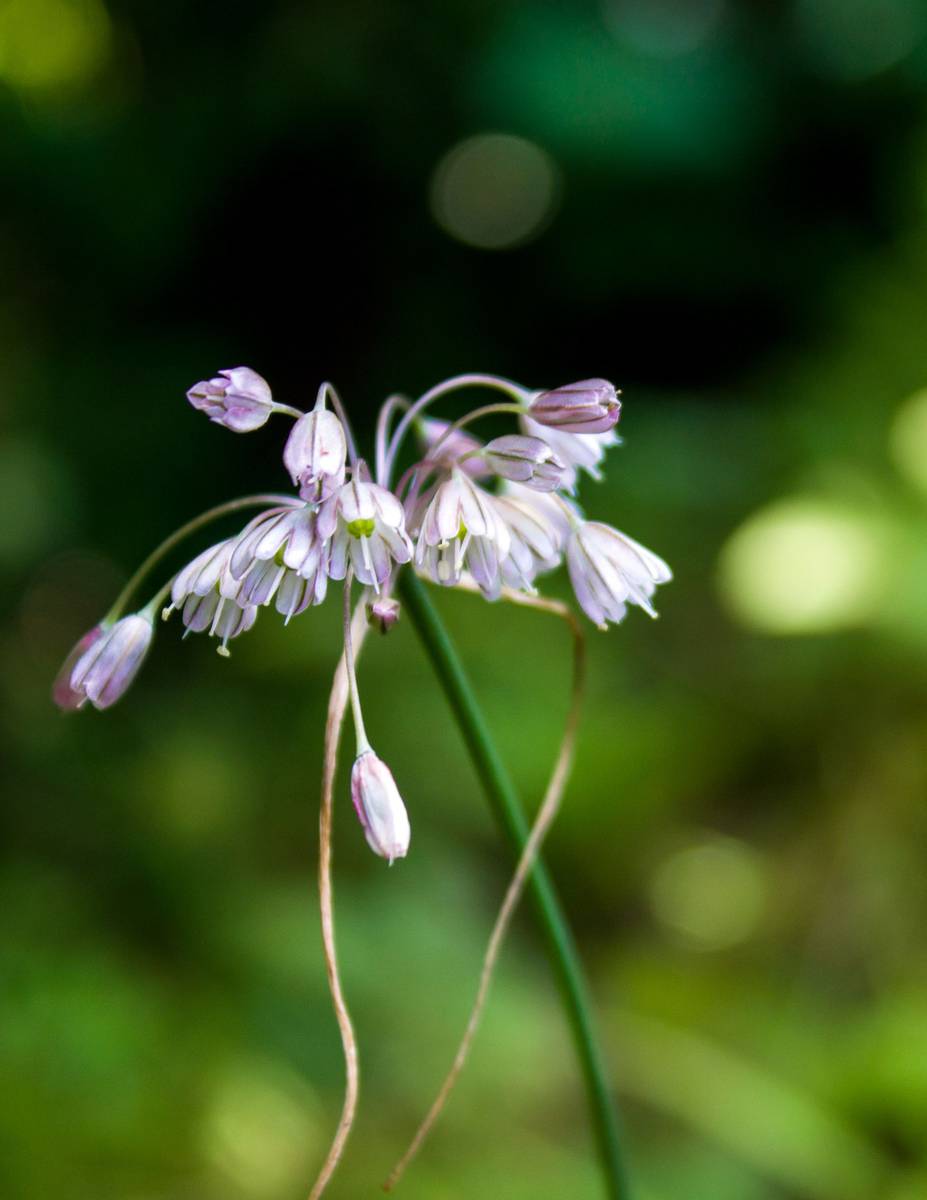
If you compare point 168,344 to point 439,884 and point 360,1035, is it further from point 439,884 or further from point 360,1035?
point 360,1035

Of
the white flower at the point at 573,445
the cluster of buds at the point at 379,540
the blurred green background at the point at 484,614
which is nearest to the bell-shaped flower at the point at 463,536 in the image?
the cluster of buds at the point at 379,540

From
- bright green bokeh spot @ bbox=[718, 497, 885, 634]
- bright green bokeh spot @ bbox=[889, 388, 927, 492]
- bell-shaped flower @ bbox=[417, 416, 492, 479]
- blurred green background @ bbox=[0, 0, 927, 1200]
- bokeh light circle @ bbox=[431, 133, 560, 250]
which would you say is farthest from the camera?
bokeh light circle @ bbox=[431, 133, 560, 250]

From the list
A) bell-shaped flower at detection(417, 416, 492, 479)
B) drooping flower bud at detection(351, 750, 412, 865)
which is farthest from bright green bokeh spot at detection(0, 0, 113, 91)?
drooping flower bud at detection(351, 750, 412, 865)

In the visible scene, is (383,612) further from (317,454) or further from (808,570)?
(808,570)

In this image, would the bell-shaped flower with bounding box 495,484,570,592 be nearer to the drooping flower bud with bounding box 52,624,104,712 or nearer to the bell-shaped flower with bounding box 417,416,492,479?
the bell-shaped flower with bounding box 417,416,492,479

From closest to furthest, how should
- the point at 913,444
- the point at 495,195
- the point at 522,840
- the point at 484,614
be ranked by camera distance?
the point at 522,840 < the point at 913,444 < the point at 484,614 < the point at 495,195

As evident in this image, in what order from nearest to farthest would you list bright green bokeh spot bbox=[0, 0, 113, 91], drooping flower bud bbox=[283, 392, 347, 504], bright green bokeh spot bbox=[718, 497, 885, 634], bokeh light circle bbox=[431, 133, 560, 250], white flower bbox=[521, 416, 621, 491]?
drooping flower bud bbox=[283, 392, 347, 504] → white flower bbox=[521, 416, 621, 491] → bright green bokeh spot bbox=[718, 497, 885, 634] → bright green bokeh spot bbox=[0, 0, 113, 91] → bokeh light circle bbox=[431, 133, 560, 250]

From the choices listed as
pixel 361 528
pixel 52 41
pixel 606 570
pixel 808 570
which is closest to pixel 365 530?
pixel 361 528
